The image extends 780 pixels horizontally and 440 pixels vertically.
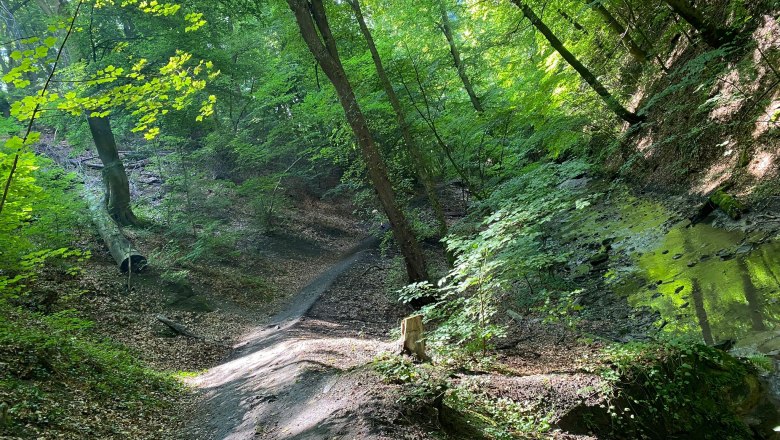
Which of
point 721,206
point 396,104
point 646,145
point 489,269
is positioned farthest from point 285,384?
point 646,145

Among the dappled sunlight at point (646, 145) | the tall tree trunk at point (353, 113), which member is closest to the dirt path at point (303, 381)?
the tall tree trunk at point (353, 113)

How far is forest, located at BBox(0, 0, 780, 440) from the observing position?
199 inches

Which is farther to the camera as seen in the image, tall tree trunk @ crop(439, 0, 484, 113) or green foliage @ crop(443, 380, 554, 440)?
tall tree trunk @ crop(439, 0, 484, 113)

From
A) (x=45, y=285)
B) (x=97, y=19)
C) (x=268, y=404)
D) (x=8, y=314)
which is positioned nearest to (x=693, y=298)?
(x=268, y=404)

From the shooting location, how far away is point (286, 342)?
873cm

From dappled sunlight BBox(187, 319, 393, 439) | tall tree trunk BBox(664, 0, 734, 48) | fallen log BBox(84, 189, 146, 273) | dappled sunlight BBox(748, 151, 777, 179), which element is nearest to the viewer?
dappled sunlight BBox(187, 319, 393, 439)

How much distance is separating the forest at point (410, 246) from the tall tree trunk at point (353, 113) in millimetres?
58

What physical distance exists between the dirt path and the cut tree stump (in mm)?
577

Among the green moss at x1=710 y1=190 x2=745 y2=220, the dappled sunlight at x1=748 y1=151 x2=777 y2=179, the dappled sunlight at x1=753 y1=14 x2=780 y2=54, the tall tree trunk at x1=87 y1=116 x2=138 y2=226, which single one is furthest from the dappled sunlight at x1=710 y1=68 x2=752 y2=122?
the tall tree trunk at x1=87 y1=116 x2=138 y2=226

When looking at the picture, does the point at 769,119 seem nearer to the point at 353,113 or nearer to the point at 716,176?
the point at 716,176

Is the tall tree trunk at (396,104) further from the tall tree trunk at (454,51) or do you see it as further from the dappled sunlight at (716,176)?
the tall tree trunk at (454,51)

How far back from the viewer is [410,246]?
1070cm

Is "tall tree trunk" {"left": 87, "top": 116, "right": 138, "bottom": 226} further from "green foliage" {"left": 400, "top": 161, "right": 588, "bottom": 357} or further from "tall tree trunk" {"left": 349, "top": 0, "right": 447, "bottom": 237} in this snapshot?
"green foliage" {"left": 400, "top": 161, "right": 588, "bottom": 357}

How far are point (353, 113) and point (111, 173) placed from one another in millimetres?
9579
